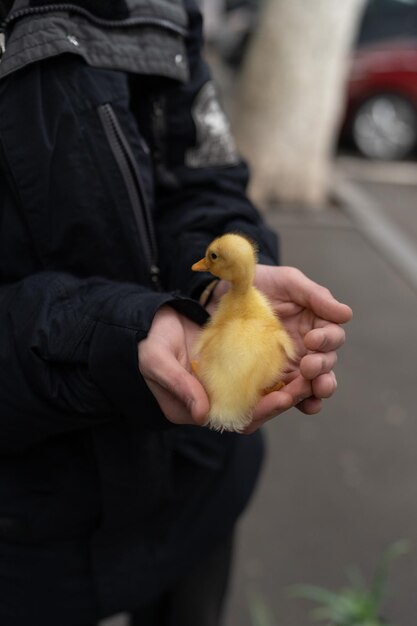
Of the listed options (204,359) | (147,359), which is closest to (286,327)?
(204,359)

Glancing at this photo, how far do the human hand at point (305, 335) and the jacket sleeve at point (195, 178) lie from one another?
0.17 metres

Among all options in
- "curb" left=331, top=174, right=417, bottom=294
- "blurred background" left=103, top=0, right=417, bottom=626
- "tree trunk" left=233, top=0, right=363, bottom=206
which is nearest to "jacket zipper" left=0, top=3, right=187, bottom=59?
"blurred background" left=103, top=0, right=417, bottom=626

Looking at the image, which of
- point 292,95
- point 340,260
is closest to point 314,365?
point 340,260

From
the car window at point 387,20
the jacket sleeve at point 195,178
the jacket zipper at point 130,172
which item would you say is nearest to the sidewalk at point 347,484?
the jacket sleeve at point 195,178

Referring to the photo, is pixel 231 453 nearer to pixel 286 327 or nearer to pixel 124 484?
pixel 124 484

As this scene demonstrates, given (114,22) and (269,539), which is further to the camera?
(269,539)

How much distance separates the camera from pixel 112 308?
118cm

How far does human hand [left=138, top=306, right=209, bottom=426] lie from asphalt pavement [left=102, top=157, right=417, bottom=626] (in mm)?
1793

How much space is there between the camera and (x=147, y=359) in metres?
1.10

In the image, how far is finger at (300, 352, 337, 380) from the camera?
108 centimetres

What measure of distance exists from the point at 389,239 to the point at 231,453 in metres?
4.83

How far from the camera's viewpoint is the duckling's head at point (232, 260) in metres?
1.17

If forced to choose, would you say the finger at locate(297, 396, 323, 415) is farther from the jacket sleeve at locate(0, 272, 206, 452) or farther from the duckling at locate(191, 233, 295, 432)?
the jacket sleeve at locate(0, 272, 206, 452)

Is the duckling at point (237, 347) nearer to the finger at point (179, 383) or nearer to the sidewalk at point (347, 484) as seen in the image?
the finger at point (179, 383)
